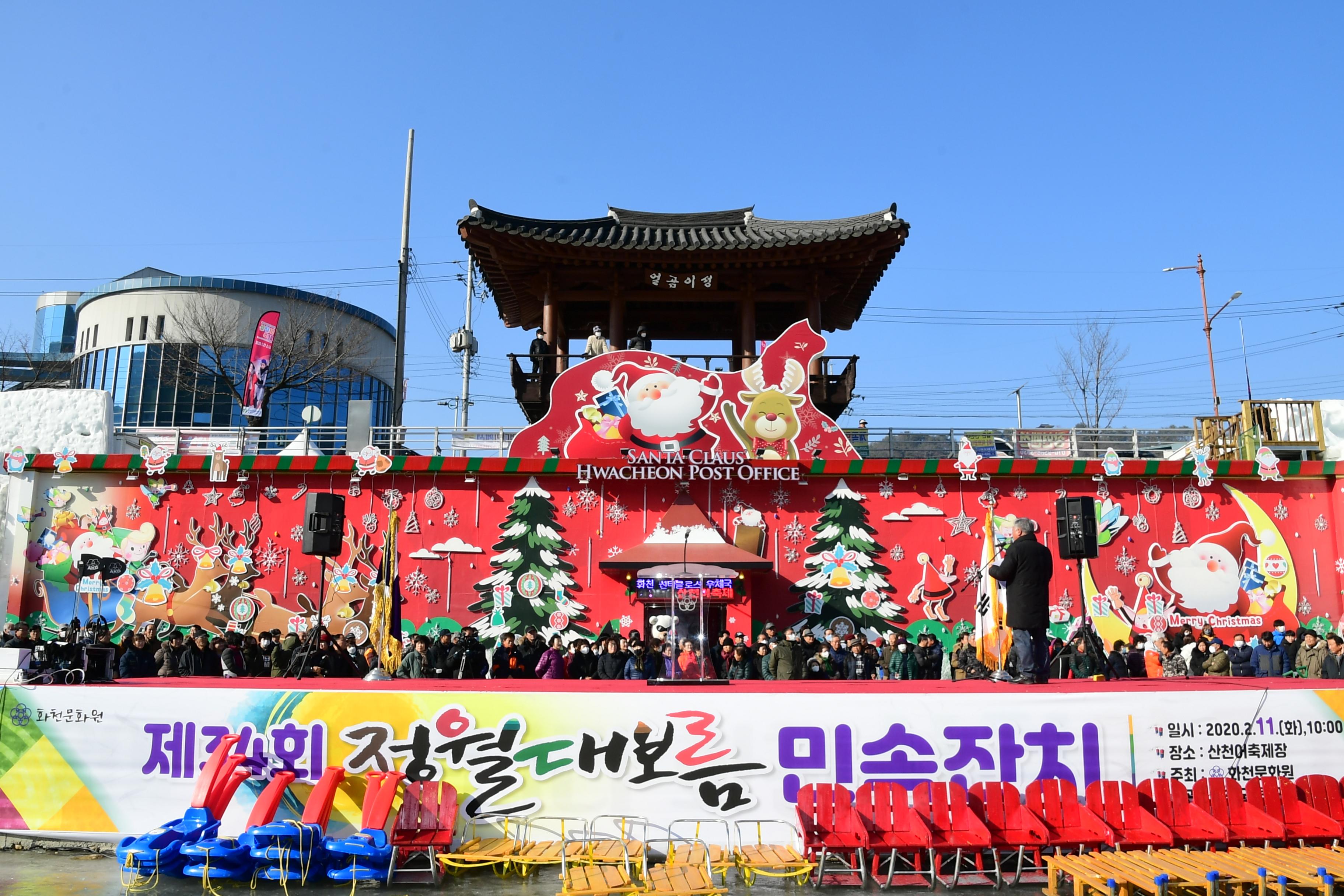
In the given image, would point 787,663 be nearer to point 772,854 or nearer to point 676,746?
point 676,746

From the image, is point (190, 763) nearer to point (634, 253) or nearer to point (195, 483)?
point (195, 483)

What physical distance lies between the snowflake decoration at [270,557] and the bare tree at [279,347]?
22.6 ft

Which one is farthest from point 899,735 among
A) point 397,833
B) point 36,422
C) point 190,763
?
point 36,422

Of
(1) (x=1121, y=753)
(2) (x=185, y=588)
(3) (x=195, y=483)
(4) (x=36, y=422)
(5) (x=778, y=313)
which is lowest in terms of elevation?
(1) (x=1121, y=753)

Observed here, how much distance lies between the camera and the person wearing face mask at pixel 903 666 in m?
12.6

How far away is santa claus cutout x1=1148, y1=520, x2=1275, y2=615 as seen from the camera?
16172 mm

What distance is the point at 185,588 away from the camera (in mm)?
16297

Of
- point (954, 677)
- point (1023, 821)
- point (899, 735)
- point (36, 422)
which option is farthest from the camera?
point (36, 422)

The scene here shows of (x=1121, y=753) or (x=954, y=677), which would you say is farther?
(x=954, y=677)

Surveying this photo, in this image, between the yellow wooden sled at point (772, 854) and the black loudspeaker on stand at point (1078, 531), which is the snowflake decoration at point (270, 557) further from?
the black loudspeaker on stand at point (1078, 531)

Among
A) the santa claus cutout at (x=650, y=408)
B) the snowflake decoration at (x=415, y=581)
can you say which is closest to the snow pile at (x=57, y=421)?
the snowflake decoration at (x=415, y=581)

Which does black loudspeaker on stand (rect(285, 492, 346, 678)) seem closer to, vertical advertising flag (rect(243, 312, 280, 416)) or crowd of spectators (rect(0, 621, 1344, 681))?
crowd of spectators (rect(0, 621, 1344, 681))

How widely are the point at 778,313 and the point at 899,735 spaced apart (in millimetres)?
12795

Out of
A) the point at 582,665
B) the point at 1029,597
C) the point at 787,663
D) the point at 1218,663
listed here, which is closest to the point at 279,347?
the point at 582,665
